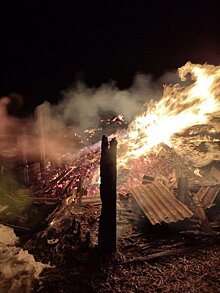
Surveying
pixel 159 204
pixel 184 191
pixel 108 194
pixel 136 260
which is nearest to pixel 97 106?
pixel 184 191

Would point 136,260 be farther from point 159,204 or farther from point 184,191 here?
point 184,191

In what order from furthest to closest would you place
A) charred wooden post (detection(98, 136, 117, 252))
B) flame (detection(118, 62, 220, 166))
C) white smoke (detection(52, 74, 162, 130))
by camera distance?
1. white smoke (detection(52, 74, 162, 130))
2. flame (detection(118, 62, 220, 166))
3. charred wooden post (detection(98, 136, 117, 252))

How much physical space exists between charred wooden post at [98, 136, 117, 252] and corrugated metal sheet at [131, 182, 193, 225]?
1486mm

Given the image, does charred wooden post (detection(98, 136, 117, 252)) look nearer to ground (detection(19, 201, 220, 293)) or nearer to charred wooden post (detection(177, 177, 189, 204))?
ground (detection(19, 201, 220, 293))

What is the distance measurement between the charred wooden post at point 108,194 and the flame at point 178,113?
5.84m

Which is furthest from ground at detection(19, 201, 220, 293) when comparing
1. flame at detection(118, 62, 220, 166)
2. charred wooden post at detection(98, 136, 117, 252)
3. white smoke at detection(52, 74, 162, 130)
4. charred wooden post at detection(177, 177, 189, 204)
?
white smoke at detection(52, 74, 162, 130)

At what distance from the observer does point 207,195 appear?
9805mm

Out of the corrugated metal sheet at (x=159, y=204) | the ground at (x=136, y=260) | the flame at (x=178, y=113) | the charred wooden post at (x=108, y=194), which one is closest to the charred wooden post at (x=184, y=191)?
the corrugated metal sheet at (x=159, y=204)

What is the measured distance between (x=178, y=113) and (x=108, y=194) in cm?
810

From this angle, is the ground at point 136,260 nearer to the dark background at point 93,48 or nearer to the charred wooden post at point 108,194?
the charred wooden post at point 108,194

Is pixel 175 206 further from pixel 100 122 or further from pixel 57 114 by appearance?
pixel 57 114

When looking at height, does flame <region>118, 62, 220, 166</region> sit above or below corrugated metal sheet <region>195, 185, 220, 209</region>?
above

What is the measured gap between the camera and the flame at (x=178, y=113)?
→ 13727mm

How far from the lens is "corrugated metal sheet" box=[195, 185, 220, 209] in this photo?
31.1 ft
